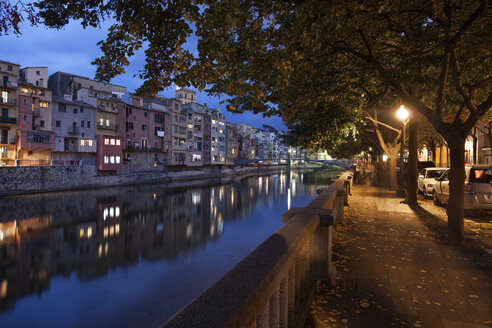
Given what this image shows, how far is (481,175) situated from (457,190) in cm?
505

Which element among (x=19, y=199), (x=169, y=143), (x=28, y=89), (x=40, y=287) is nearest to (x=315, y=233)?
(x=40, y=287)

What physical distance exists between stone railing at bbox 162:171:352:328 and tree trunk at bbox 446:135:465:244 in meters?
4.91

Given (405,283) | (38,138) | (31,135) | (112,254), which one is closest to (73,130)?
(38,138)

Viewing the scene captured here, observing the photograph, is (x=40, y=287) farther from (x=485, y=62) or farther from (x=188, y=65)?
(x=485, y=62)

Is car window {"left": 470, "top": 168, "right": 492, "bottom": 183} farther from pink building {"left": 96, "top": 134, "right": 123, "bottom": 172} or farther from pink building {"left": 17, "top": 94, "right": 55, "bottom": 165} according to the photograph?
pink building {"left": 96, "top": 134, "right": 123, "bottom": 172}

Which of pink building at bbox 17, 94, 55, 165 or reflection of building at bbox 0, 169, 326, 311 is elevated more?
pink building at bbox 17, 94, 55, 165

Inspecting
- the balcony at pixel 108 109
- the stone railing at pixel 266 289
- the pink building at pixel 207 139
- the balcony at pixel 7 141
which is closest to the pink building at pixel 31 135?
the balcony at pixel 7 141

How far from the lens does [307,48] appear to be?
298 inches

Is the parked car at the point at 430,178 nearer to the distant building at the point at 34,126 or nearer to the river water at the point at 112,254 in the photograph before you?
the river water at the point at 112,254

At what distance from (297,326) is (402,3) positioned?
8248 millimetres

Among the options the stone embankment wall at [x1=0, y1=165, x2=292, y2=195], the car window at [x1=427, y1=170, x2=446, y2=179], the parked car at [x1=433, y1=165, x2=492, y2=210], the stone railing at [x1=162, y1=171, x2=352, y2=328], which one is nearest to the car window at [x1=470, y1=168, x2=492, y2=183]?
the parked car at [x1=433, y1=165, x2=492, y2=210]

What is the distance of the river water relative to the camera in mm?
12273

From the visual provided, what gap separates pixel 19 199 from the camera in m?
32.8

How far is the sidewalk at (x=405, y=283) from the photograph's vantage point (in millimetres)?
3980
